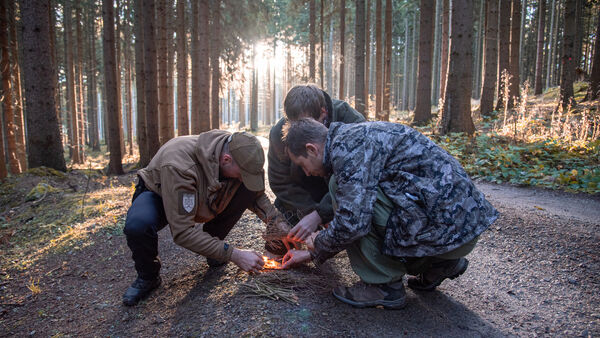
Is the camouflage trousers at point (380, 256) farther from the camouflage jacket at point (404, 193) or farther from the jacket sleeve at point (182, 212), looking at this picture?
the jacket sleeve at point (182, 212)

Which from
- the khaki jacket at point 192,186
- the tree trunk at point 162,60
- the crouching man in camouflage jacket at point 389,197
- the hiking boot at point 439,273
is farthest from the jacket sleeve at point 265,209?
the tree trunk at point 162,60

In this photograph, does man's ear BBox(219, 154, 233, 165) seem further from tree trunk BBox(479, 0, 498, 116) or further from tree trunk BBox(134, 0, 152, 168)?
tree trunk BBox(479, 0, 498, 116)

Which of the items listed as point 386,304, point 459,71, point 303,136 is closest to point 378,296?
point 386,304

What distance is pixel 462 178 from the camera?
2.17 metres

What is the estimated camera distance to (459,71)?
8344 mm

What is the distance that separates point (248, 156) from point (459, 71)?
24.6 ft

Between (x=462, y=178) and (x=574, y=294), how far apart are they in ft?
5.01

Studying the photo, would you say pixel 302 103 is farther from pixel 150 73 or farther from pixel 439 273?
pixel 150 73

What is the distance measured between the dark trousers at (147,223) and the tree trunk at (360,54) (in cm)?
992

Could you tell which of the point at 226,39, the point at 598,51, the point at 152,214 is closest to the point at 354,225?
the point at 152,214

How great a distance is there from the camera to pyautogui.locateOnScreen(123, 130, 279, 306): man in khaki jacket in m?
2.49

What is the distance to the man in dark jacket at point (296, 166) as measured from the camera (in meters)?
2.96

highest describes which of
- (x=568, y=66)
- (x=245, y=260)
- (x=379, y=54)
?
(x=379, y=54)

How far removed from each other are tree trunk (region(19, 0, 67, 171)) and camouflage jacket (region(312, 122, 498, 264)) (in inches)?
322
